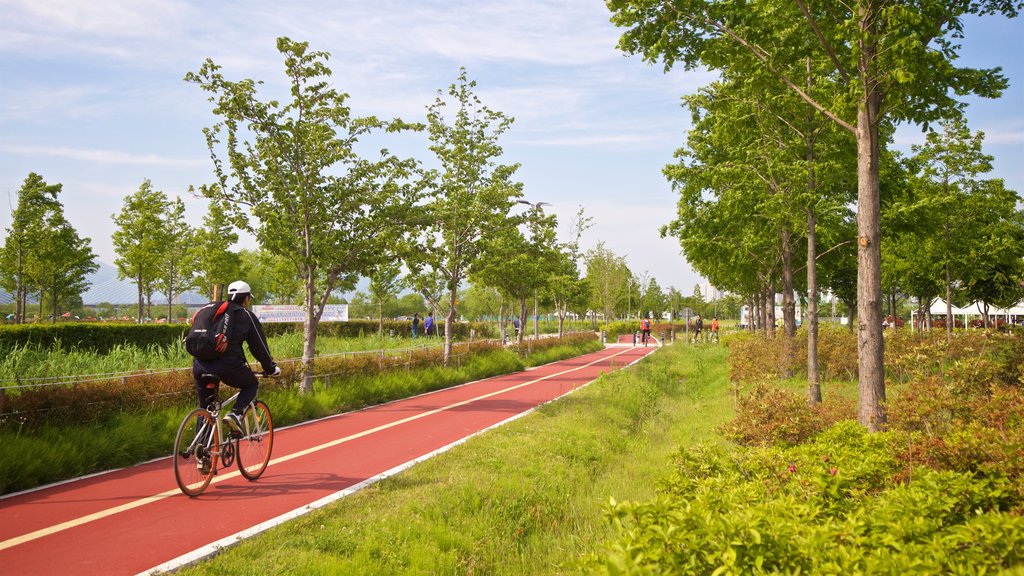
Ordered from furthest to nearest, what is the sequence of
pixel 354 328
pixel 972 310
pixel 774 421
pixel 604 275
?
1. pixel 972 310
2. pixel 604 275
3. pixel 354 328
4. pixel 774 421

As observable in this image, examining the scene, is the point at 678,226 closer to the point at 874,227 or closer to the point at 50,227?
the point at 874,227

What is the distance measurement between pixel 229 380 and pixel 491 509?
306cm

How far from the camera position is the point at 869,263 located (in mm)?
6969

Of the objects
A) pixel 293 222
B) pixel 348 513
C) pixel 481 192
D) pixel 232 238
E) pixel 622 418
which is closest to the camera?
pixel 348 513

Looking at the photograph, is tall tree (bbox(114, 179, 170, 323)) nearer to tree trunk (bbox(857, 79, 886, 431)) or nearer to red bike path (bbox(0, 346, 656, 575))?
red bike path (bbox(0, 346, 656, 575))

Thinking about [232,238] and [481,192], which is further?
[481,192]

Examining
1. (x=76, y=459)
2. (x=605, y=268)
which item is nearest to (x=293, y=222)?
(x=76, y=459)

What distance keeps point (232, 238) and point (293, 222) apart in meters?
2.39

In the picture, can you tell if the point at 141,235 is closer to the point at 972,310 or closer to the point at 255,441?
the point at 255,441

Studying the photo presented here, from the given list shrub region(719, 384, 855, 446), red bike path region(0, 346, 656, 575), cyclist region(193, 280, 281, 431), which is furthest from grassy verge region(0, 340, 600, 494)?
shrub region(719, 384, 855, 446)

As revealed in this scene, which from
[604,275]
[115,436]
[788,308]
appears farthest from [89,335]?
[604,275]

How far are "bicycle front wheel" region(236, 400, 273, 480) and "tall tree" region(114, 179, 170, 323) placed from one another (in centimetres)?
3352

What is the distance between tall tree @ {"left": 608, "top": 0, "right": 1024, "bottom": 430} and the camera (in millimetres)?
6738

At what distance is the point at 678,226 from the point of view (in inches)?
755
